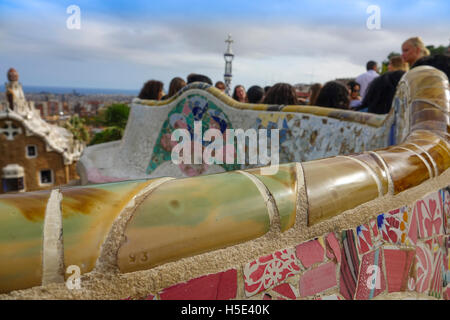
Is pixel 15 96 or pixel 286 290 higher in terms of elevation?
pixel 15 96

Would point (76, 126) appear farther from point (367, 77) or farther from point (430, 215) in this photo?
point (430, 215)

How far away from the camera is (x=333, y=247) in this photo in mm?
873

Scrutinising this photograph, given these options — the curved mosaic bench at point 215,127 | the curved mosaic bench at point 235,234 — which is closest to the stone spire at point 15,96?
the curved mosaic bench at point 215,127

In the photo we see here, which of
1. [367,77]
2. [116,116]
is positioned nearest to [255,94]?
[367,77]

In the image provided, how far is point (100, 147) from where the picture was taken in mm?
7273

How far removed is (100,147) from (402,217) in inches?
273

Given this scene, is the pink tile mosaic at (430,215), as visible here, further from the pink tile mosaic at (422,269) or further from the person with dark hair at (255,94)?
the person with dark hair at (255,94)

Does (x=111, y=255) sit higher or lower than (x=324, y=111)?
lower

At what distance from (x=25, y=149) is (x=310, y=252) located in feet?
63.3

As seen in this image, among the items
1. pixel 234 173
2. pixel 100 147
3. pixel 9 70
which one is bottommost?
pixel 100 147

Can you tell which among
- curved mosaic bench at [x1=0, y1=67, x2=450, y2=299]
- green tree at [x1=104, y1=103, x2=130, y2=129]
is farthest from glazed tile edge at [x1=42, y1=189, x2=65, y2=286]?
green tree at [x1=104, y1=103, x2=130, y2=129]
